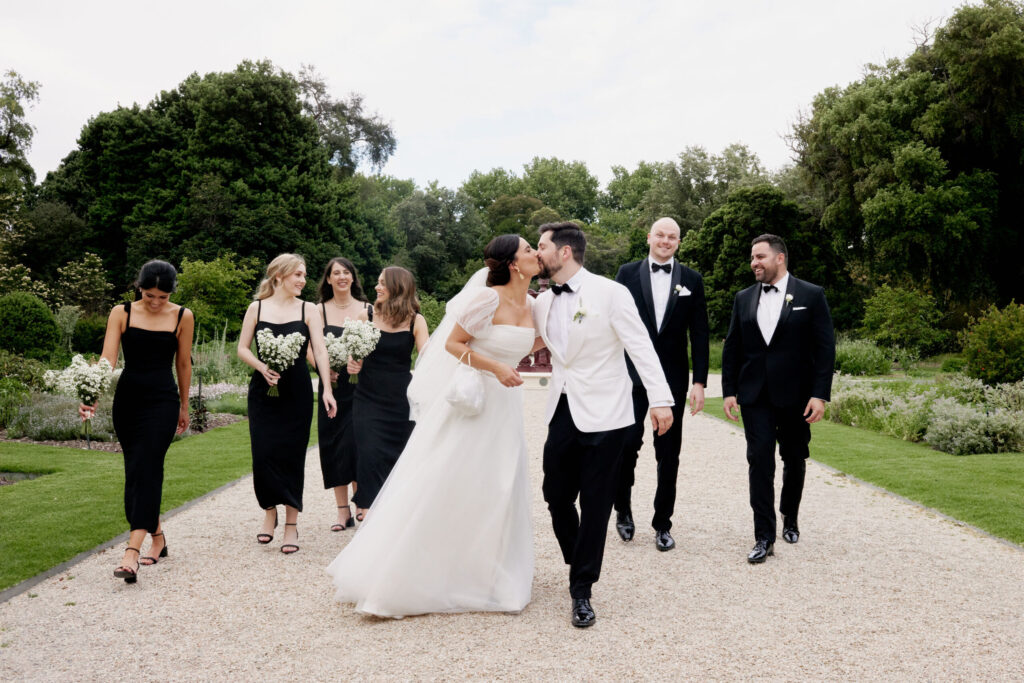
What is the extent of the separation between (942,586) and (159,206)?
135 feet

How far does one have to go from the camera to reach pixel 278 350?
611cm

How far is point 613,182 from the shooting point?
257ft

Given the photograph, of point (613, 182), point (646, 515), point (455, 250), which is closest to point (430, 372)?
point (646, 515)

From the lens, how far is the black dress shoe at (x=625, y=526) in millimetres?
6508

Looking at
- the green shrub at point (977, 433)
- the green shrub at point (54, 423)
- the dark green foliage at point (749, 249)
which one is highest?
the dark green foliage at point (749, 249)

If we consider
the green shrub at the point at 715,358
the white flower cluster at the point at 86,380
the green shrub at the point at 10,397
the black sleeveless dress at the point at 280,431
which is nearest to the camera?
the white flower cluster at the point at 86,380

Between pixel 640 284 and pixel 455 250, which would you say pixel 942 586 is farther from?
pixel 455 250

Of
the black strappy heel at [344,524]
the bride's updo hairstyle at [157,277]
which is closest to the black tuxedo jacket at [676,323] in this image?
the black strappy heel at [344,524]

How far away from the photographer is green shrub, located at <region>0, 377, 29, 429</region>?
13383 mm

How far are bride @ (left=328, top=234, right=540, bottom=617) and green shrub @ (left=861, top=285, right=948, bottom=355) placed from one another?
25.7 meters

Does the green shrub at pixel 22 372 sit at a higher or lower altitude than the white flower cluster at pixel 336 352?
lower

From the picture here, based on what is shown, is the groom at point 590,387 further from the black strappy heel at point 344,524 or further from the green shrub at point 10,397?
the green shrub at point 10,397

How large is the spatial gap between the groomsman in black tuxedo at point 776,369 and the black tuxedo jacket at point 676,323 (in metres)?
0.30

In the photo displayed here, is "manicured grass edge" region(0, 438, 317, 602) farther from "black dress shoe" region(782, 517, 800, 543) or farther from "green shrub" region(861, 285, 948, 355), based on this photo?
"green shrub" region(861, 285, 948, 355)
